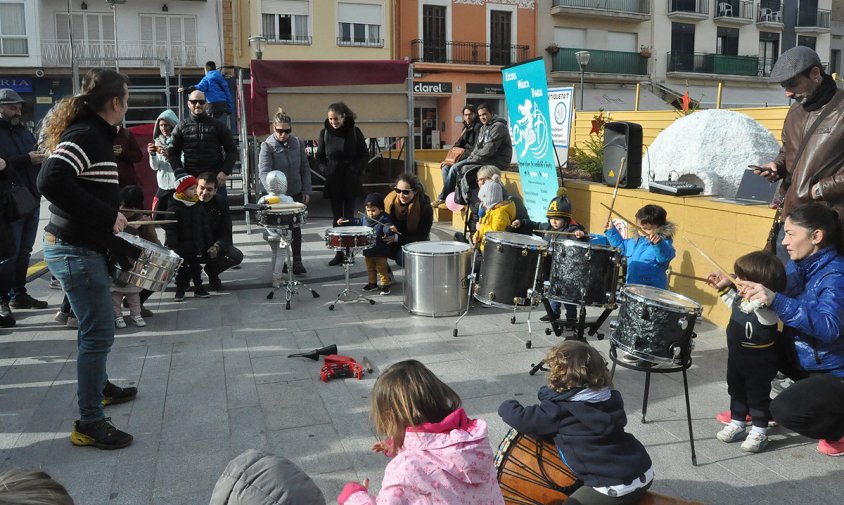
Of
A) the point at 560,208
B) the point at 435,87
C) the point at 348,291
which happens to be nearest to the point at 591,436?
the point at 560,208

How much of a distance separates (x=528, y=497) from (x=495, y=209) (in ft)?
15.2

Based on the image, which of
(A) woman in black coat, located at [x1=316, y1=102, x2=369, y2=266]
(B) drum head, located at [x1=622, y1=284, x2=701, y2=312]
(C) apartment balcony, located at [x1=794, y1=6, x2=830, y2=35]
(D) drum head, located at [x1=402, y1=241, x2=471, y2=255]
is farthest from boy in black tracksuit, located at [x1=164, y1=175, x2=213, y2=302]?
(C) apartment balcony, located at [x1=794, y1=6, x2=830, y2=35]

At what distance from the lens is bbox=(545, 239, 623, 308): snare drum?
5328mm

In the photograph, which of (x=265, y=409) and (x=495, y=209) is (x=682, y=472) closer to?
(x=265, y=409)

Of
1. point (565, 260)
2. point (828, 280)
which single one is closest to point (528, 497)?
point (828, 280)

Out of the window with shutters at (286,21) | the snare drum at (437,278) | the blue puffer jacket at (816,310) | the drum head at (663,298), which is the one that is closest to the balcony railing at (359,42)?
the window with shutters at (286,21)

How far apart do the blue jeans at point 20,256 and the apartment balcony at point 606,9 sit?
3140cm

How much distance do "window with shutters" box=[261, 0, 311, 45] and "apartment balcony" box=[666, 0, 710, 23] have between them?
19.3m

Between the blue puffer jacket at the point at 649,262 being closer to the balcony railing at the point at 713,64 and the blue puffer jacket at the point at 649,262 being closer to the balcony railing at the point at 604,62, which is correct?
the balcony railing at the point at 604,62

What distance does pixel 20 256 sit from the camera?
708 centimetres

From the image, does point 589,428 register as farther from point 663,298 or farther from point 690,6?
point 690,6

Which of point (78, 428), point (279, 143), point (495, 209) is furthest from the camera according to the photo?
point (279, 143)

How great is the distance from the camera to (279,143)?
29.8 feet

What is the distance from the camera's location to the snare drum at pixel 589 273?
5.33 meters
